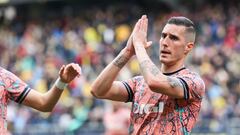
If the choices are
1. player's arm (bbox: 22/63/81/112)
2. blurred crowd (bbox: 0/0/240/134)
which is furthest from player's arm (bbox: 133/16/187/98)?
blurred crowd (bbox: 0/0/240/134)

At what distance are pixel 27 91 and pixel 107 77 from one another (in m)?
0.82

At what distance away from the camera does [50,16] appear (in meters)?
27.7

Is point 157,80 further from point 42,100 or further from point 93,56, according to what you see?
point 93,56

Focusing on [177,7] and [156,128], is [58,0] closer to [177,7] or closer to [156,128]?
[177,7]

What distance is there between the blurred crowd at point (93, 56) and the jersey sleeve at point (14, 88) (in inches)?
281

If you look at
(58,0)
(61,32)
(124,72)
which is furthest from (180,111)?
(58,0)

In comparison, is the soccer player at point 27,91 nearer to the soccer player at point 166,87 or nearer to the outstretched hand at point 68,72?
the outstretched hand at point 68,72

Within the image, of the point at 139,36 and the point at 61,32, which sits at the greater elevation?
the point at 139,36

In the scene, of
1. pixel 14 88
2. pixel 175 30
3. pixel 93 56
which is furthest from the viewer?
pixel 93 56

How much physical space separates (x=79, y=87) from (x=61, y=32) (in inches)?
213

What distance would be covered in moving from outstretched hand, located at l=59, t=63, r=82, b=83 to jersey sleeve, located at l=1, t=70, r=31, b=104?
0.37 m

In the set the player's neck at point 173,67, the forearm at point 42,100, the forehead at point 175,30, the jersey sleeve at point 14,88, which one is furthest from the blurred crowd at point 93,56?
the forehead at point 175,30

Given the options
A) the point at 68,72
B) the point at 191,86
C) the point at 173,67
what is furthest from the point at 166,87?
the point at 68,72

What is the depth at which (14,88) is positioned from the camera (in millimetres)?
7598
